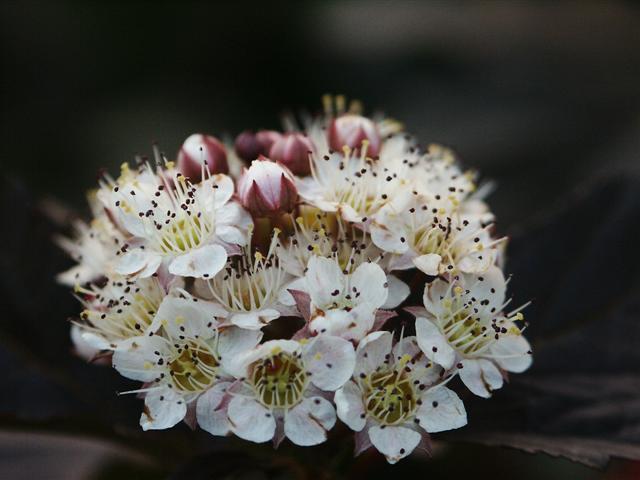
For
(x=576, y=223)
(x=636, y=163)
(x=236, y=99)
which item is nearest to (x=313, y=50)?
(x=236, y=99)

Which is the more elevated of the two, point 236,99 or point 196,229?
point 236,99

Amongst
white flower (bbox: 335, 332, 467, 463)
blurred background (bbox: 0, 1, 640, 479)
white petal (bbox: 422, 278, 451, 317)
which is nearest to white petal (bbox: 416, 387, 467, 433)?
white flower (bbox: 335, 332, 467, 463)

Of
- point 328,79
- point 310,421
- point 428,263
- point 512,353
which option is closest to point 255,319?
point 310,421

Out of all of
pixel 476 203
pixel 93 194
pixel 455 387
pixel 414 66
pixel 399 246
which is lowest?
pixel 455 387

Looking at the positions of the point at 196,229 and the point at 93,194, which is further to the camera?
the point at 93,194

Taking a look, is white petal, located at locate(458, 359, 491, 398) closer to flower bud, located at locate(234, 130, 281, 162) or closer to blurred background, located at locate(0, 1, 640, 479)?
flower bud, located at locate(234, 130, 281, 162)

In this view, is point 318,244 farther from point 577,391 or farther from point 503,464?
point 503,464

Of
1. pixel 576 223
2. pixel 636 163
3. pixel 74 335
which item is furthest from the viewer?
pixel 636 163
